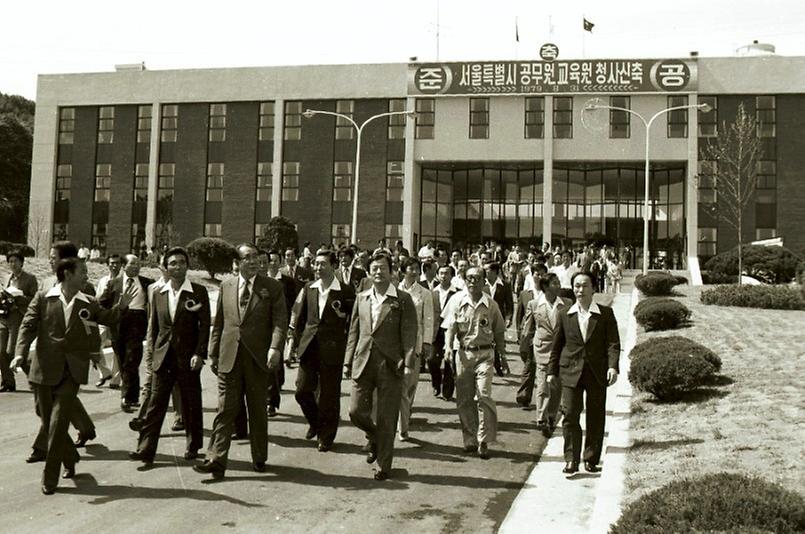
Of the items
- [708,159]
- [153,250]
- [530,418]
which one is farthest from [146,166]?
[530,418]

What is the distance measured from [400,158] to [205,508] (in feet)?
141

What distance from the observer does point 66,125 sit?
54.0 meters

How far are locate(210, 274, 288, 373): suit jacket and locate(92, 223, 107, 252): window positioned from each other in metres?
48.6

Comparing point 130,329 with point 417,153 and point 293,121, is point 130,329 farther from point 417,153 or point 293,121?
point 293,121

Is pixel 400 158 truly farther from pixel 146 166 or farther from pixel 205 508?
pixel 205 508

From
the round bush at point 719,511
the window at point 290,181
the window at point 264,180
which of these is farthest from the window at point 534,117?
the round bush at point 719,511

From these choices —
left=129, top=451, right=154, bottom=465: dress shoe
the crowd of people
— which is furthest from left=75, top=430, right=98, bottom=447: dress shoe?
left=129, top=451, right=154, bottom=465: dress shoe

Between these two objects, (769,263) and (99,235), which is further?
(99,235)

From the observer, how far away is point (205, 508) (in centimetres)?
618

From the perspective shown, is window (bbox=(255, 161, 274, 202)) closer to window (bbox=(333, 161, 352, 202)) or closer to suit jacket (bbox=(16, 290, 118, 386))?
window (bbox=(333, 161, 352, 202))

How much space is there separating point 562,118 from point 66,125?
33388 millimetres

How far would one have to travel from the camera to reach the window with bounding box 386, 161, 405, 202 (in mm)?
48125

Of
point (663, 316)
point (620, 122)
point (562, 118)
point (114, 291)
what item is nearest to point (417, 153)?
point (562, 118)

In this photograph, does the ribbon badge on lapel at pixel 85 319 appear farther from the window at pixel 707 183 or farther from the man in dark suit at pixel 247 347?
the window at pixel 707 183
